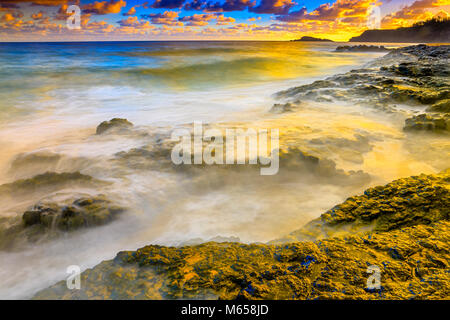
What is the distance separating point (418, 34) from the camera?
95875 mm

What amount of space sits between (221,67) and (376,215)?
2080cm

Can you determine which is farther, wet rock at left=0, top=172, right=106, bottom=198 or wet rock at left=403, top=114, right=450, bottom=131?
wet rock at left=403, top=114, right=450, bottom=131

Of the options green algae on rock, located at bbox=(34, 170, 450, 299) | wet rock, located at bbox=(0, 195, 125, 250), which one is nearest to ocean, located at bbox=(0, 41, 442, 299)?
wet rock, located at bbox=(0, 195, 125, 250)

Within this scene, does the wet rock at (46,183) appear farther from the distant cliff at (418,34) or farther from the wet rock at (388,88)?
the distant cliff at (418,34)

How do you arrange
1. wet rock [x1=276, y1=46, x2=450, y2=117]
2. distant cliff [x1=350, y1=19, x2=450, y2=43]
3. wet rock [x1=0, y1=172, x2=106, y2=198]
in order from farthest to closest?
1. distant cliff [x1=350, y1=19, x2=450, y2=43]
2. wet rock [x1=276, y1=46, x2=450, y2=117]
3. wet rock [x1=0, y1=172, x2=106, y2=198]

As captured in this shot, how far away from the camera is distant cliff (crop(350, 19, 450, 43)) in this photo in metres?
80.7

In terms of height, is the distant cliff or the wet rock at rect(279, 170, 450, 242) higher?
the distant cliff

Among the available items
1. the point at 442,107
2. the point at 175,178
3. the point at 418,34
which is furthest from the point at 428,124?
the point at 418,34

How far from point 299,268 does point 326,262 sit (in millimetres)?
164

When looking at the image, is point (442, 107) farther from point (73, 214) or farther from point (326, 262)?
point (73, 214)

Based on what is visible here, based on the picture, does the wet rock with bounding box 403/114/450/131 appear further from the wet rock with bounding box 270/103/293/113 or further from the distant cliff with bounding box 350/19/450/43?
the distant cliff with bounding box 350/19/450/43

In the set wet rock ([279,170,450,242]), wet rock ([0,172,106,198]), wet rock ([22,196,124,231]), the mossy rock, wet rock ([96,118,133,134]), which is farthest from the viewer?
wet rock ([96,118,133,134])

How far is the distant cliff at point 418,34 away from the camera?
265 ft
